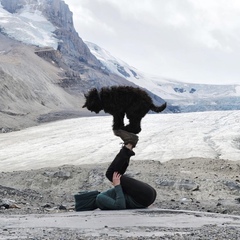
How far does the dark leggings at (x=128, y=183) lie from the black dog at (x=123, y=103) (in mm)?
443

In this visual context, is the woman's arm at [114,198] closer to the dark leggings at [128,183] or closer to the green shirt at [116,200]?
the green shirt at [116,200]

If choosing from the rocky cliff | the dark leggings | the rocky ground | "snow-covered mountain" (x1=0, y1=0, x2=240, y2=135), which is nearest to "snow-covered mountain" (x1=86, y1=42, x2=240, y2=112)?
"snow-covered mountain" (x1=0, y1=0, x2=240, y2=135)

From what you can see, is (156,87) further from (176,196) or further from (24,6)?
(176,196)

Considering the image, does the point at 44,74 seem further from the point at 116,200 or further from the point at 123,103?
the point at 116,200

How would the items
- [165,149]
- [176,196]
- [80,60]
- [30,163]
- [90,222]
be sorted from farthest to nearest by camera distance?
[80,60]
[165,149]
[30,163]
[176,196]
[90,222]

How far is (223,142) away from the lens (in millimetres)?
33000

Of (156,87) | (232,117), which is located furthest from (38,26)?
(232,117)

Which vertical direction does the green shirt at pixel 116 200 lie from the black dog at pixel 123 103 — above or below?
below

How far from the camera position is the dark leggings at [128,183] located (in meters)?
8.20

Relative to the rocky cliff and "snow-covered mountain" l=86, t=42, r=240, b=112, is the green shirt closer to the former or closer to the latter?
the rocky cliff

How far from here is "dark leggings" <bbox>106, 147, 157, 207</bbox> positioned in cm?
820

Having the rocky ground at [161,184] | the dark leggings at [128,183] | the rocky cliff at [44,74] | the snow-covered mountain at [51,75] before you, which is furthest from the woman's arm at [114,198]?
the snow-covered mountain at [51,75]

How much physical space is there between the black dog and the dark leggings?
1.45ft

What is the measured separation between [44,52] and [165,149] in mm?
94328
